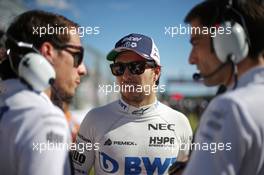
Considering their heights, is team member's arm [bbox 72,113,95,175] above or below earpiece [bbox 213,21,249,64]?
below

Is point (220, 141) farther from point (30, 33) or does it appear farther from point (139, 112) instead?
point (139, 112)

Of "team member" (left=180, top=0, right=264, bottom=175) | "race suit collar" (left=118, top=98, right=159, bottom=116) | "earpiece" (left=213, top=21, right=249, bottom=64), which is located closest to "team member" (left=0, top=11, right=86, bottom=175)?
"team member" (left=180, top=0, right=264, bottom=175)

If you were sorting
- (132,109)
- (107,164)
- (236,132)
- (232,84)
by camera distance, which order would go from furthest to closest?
(132,109)
(107,164)
(232,84)
(236,132)

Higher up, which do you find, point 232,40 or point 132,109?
point 232,40

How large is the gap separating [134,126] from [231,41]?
4.80 ft

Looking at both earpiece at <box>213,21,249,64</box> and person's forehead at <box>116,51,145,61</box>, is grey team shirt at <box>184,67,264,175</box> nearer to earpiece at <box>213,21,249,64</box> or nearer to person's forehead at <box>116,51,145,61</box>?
earpiece at <box>213,21,249,64</box>

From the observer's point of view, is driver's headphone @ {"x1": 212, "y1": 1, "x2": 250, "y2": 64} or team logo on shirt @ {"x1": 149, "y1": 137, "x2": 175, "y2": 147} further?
team logo on shirt @ {"x1": 149, "y1": 137, "x2": 175, "y2": 147}

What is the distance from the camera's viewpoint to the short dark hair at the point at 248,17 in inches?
73.0

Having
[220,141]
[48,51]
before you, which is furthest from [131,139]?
[220,141]

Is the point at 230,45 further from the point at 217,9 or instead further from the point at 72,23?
the point at 72,23

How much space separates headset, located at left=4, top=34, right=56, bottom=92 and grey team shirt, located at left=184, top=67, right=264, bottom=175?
72 cm

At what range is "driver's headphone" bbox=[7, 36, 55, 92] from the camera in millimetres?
1900

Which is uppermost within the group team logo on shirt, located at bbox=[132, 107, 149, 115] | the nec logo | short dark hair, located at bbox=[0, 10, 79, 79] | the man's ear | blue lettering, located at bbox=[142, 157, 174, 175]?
short dark hair, located at bbox=[0, 10, 79, 79]

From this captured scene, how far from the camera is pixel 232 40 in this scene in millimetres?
1882
